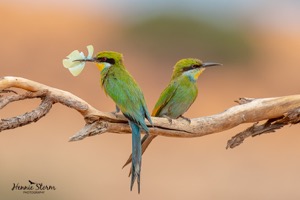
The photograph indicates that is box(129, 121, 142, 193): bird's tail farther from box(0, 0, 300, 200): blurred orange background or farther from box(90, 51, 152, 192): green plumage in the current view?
box(0, 0, 300, 200): blurred orange background

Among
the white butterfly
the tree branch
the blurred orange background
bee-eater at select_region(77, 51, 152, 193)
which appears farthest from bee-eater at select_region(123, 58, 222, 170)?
the blurred orange background

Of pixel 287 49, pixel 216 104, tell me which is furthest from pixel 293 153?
pixel 287 49

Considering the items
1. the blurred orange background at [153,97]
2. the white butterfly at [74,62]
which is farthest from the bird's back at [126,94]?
the blurred orange background at [153,97]

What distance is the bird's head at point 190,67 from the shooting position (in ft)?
11.4

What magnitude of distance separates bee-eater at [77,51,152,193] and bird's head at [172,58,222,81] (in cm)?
43

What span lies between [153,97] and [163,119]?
7758mm

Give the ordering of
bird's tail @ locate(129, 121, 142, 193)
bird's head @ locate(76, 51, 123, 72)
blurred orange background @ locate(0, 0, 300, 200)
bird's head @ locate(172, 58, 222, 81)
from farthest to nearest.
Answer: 1. blurred orange background @ locate(0, 0, 300, 200)
2. bird's head @ locate(172, 58, 222, 81)
3. bird's head @ locate(76, 51, 123, 72)
4. bird's tail @ locate(129, 121, 142, 193)

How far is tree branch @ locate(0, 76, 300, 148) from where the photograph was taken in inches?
110

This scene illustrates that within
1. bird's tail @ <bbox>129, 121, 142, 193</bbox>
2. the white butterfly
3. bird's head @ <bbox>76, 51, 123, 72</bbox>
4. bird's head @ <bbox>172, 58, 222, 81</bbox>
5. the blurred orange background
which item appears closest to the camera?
the white butterfly

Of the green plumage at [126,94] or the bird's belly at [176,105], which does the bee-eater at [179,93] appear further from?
the green plumage at [126,94]

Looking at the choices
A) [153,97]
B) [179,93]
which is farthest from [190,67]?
[153,97]

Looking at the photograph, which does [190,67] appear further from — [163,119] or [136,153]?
[136,153]

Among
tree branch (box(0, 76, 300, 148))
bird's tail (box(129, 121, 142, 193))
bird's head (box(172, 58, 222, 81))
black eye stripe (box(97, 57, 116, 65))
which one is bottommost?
bird's tail (box(129, 121, 142, 193))

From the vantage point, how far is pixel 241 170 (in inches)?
382
